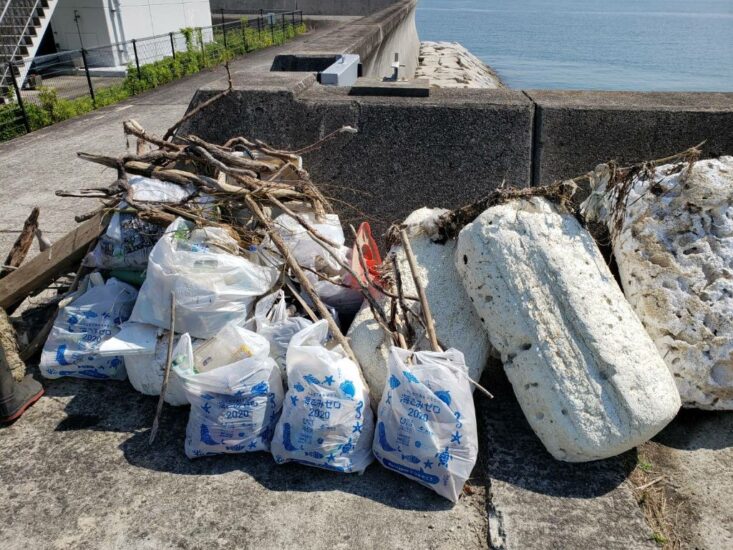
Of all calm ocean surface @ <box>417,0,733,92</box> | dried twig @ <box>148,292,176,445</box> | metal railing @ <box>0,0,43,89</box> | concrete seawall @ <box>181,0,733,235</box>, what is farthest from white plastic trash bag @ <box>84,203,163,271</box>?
calm ocean surface @ <box>417,0,733,92</box>

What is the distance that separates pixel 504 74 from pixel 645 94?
20.0 meters

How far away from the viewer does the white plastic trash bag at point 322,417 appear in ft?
7.63

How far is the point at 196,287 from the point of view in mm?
2656

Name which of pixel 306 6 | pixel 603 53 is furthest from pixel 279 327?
pixel 306 6

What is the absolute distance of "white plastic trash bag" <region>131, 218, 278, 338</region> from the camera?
2.67 metres

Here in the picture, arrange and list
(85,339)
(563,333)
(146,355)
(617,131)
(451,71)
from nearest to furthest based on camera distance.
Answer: (563,333) < (146,355) < (85,339) < (617,131) < (451,71)

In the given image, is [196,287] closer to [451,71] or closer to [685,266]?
[685,266]

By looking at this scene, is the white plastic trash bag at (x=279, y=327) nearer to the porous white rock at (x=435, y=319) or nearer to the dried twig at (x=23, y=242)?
the porous white rock at (x=435, y=319)

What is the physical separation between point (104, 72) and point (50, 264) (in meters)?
13.3

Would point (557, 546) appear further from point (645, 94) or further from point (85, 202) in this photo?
point (85, 202)

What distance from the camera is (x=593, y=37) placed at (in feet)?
101

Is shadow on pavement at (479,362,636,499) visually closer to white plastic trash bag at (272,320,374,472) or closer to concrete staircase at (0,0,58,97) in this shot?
white plastic trash bag at (272,320,374,472)

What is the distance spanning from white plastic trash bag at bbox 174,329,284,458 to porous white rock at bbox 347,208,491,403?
47 cm

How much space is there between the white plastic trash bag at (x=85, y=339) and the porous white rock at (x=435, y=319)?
3.83 feet
